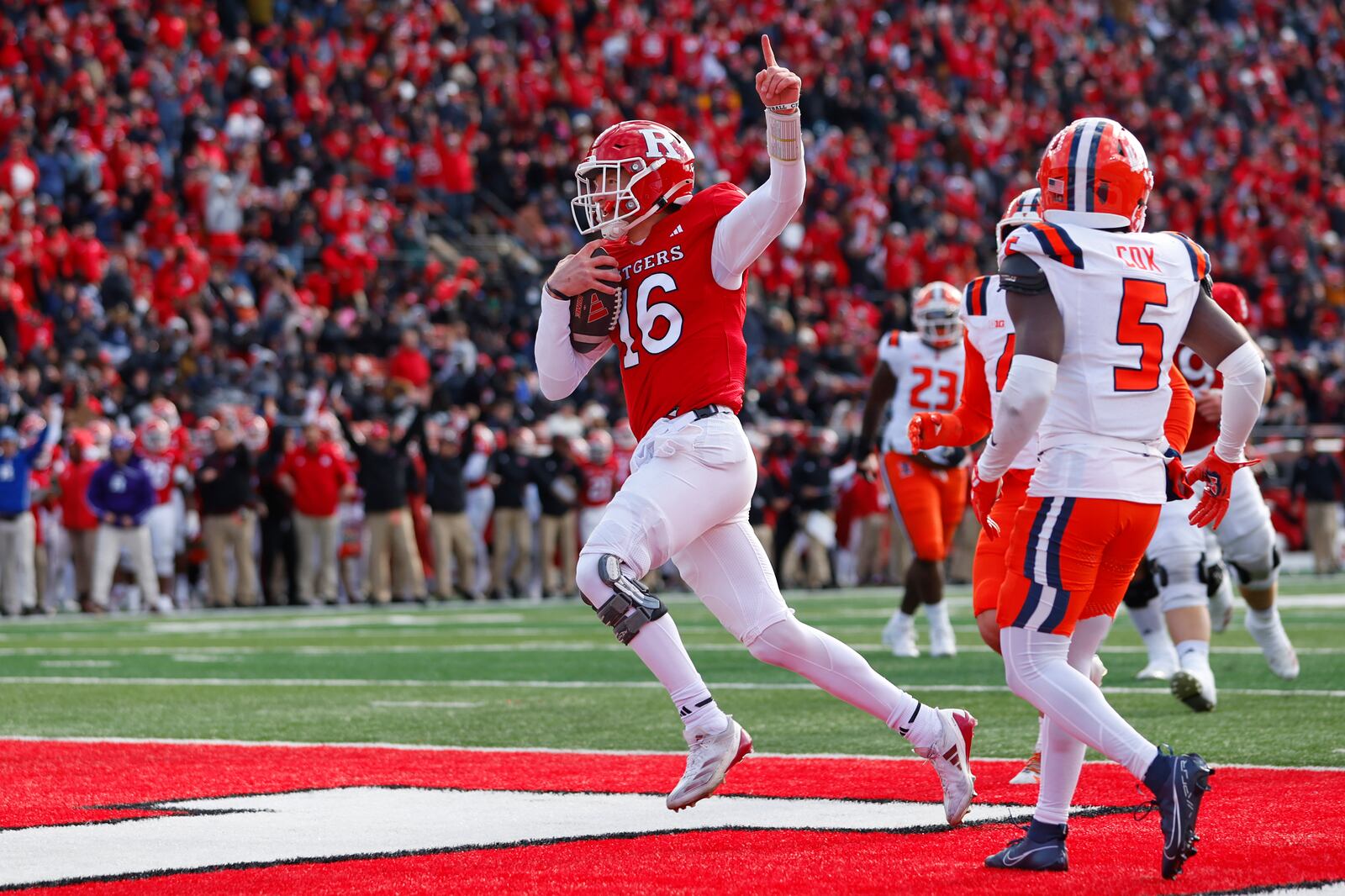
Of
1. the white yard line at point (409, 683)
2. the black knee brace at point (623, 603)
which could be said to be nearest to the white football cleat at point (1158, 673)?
the white yard line at point (409, 683)

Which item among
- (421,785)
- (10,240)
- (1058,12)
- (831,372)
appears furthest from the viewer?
(1058,12)

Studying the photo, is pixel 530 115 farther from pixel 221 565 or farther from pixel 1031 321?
pixel 1031 321

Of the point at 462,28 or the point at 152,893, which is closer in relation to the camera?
the point at 152,893

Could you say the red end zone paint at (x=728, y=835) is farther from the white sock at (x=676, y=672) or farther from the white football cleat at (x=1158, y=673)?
the white football cleat at (x=1158, y=673)

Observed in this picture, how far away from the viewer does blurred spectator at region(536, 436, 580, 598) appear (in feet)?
61.8

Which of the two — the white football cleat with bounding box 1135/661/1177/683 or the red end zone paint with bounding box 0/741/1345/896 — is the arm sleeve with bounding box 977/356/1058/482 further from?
the white football cleat with bounding box 1135/661/1177/683

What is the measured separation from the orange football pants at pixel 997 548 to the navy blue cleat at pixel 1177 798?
6.60 ft

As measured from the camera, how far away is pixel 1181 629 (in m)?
7.80

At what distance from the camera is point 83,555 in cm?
1709

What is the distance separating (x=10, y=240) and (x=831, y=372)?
945cm

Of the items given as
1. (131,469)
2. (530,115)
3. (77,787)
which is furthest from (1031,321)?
(530,115)

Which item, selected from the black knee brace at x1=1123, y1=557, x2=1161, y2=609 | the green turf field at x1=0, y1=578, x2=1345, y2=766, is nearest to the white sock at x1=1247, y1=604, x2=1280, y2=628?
the green turf field at x1=0, y1=578, x2=1345, y2=766

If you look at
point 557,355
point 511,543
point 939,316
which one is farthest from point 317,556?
point 557,355

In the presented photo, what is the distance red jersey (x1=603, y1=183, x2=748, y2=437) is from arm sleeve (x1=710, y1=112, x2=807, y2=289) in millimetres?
52
